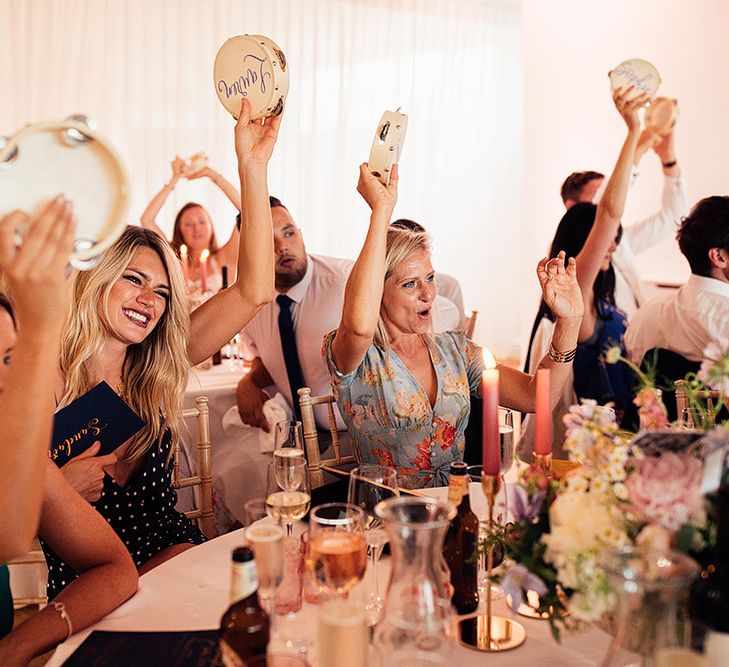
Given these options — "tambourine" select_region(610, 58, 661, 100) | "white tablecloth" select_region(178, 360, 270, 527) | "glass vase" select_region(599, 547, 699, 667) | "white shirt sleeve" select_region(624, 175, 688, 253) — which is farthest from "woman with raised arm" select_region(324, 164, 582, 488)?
"white shirt sleeve" select_region(624, 175, 688, 253)

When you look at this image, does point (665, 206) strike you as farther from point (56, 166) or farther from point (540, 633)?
point (56, 166)

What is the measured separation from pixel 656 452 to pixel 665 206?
4536 millimetres

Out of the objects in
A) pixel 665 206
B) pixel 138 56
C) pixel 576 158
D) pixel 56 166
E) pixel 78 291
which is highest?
pixel 138 56

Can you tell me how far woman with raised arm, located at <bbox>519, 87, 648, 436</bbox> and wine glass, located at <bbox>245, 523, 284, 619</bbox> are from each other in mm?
2348

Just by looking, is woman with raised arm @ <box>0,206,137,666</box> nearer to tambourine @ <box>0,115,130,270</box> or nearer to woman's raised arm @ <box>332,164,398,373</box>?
tambourine @ <box>0,115,130,270</box>

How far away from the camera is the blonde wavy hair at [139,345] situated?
Result: 6.49ft

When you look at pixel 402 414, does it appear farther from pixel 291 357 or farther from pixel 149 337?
pixel 291 357

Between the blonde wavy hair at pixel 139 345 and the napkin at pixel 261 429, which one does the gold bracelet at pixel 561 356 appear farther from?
the napkin at pixel 261 429

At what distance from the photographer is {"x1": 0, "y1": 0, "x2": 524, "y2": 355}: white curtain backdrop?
6.86 m

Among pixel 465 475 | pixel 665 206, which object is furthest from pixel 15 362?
pixel 665 206

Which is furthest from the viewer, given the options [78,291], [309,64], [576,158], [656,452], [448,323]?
[309,64]

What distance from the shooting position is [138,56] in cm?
705

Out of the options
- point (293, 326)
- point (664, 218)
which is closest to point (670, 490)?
point (293, 326)

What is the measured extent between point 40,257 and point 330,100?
23.4ft
